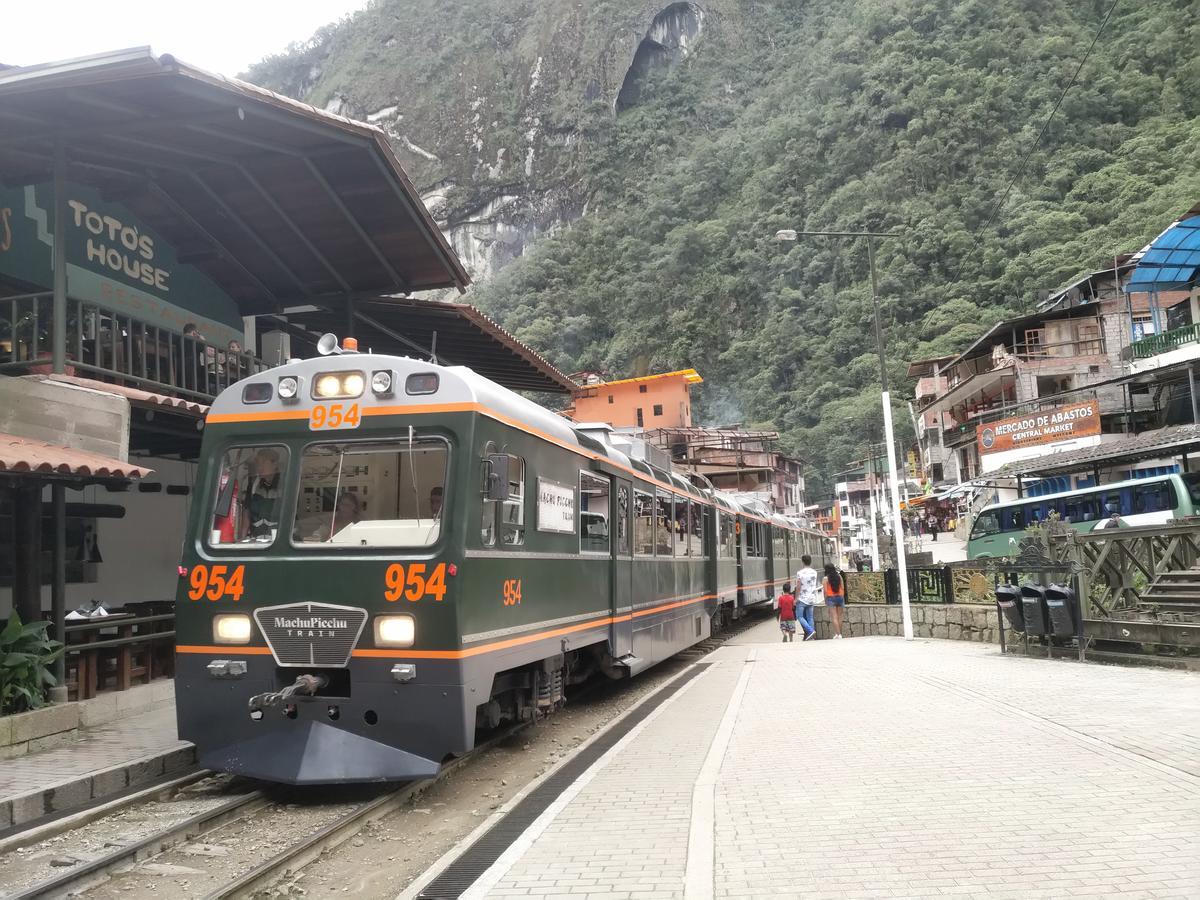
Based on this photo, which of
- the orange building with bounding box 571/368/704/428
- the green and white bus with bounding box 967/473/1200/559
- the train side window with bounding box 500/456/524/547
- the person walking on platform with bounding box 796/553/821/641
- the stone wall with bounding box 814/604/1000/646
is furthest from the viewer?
the orange building with bounding box 571/368/704/428

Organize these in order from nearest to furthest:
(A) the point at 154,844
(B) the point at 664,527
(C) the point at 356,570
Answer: (A) the point at 154,844, (C) the point at 356,570, (B) the point at 664,527

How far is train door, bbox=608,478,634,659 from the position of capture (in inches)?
390

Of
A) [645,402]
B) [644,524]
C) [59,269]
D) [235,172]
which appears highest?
[645,402]

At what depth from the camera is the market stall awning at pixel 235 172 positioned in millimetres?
8688

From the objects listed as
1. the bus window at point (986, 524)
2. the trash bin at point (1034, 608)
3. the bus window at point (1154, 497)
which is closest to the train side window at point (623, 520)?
the trash bin at point (1034, 608)

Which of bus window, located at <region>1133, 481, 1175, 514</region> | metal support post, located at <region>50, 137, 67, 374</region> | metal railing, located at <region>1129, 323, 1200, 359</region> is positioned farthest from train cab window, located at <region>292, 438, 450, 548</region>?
metal railing, located at <region>1129, 323, 1200, 359</region>

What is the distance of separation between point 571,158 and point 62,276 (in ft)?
335

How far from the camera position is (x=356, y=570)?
6.29 metres

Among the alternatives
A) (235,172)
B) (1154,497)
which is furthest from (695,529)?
(1154,497)

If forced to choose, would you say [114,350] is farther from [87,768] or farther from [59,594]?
[87,768]

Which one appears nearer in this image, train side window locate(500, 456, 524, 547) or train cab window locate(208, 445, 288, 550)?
train cab window locate(208, 445, 288, 550)

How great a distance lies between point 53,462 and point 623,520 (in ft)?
18.3

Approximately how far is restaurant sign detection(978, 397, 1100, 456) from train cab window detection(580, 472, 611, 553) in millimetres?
22176

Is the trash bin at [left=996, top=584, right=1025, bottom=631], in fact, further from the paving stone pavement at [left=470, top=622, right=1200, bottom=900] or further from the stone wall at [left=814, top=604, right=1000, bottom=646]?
the stone wall at [left=814, top=604, right=1000, bottom=646]
